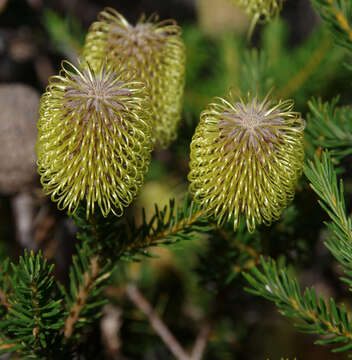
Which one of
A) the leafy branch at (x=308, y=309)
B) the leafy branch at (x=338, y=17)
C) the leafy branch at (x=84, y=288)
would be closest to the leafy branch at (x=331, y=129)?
the leafy branch at (x=338, y=17)

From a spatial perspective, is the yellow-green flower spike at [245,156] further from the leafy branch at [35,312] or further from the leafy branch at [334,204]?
the leafy branch at [35,312]

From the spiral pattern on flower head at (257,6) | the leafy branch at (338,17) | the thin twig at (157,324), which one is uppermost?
the spiral pattern on flower head at (257,6)

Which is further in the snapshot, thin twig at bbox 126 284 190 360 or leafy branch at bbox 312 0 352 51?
thin twig at bbox 126 284 190 360

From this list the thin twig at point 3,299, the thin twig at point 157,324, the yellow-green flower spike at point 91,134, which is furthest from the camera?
the thin twig at point 157,324

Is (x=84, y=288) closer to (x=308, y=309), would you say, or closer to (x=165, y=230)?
(x=165, y=230)

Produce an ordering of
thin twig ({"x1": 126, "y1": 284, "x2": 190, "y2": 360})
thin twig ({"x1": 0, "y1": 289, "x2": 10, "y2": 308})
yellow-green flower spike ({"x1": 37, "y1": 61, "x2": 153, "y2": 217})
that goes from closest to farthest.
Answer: yellow-green flower spike ({"x1": 37, "y1": 61, "x2": 153, "y2": 217})
thin twig ({"x1": 0, "y1": 289, "x2": 10, "y2": 308})
thin twig ({"x1": 126, "y1": 284, "x2": 190, "y2": 360})

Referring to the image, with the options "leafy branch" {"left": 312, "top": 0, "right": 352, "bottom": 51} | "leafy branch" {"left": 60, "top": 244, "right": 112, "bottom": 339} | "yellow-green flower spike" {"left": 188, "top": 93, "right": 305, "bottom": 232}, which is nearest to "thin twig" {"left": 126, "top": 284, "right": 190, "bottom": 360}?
"leafy branch" {"left": 60, "top": 244, "right": 112, "bottom": 339}

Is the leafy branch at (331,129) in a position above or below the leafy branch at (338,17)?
below

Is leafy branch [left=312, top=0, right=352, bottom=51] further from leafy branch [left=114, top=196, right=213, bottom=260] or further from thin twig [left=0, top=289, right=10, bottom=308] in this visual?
thin twig [left=0, top=289, right=10, bottom=308]
